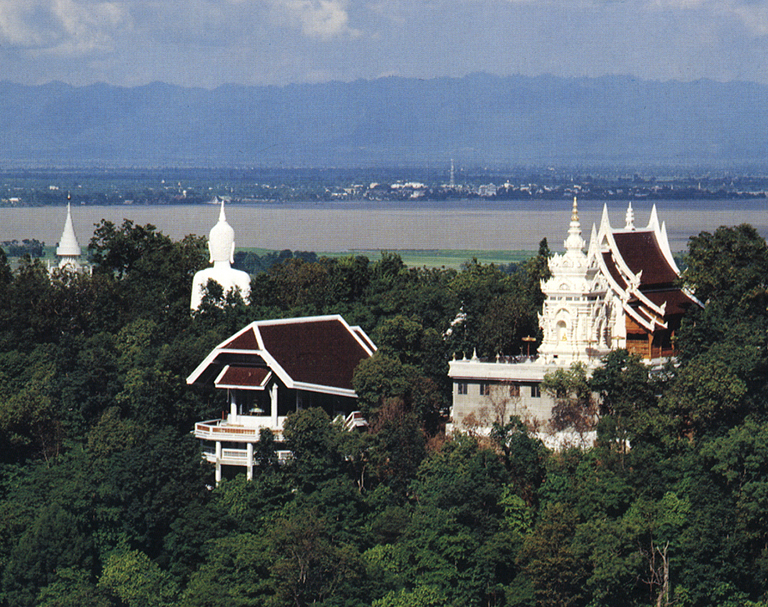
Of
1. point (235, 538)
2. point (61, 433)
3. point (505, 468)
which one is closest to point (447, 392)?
point (505, 468)

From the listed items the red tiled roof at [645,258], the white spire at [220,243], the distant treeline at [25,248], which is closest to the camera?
the red tiled roof at [645,258]

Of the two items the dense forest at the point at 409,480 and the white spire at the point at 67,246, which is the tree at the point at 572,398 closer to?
the dense forest at the point at 409,480

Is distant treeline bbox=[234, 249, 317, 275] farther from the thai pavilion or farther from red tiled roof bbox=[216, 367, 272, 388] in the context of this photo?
red tiled roof bbox=[216, 367, 272, 388]

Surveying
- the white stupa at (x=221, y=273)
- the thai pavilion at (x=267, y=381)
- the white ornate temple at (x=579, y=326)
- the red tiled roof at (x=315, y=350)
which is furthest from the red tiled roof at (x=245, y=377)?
the white stupa at (x=221, y=273)

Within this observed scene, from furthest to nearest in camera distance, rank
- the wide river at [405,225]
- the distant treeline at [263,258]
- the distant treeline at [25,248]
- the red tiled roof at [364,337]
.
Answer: the wide river at [405,225] < the distant treeline at [25,248] < the distant treeline at [263,258] < the red tiled roof at [364,337]

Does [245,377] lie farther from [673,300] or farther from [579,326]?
[673,300]

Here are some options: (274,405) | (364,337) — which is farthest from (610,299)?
(274,405)
